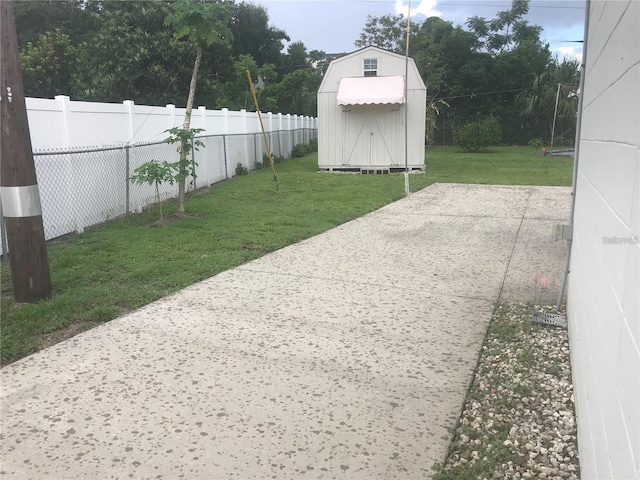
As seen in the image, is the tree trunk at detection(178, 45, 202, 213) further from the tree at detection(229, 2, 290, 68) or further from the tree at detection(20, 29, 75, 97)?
the tree at detection(229, 2, 290, 68)

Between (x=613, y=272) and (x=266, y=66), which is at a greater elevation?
(x=266, y=66)

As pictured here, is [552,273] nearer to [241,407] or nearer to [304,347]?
[304,347]

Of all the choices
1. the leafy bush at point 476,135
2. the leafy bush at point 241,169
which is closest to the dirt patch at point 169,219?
the leafy bush at point 241,169

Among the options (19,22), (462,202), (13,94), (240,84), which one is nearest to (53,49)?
(19,22)

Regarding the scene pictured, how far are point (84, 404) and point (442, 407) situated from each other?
6.97 ft

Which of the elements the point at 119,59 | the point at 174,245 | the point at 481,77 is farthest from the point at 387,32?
the point at 174,245

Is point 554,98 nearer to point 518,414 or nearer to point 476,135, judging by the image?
point 476,135

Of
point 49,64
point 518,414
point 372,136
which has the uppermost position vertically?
point 49,64

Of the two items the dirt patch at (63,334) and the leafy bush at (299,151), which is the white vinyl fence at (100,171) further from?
the leafy bush at (299,151)

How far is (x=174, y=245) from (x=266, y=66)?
30.7 metres

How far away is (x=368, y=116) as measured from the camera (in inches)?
686

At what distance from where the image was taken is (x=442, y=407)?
10.4 ft

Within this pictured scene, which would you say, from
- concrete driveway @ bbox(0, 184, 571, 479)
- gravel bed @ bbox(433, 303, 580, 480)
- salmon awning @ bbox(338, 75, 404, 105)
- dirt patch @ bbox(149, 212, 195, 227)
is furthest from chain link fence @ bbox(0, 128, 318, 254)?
salmon awning @ bbox(338, 75, 404, 105)

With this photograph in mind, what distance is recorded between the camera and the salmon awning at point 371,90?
16.3 m
